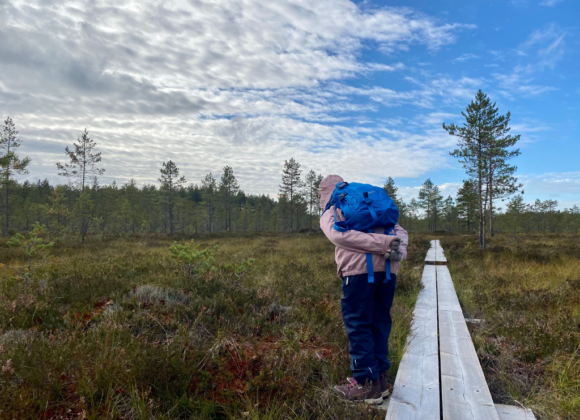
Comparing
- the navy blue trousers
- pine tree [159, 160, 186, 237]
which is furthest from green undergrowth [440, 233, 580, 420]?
pine tree [159, 160, 186, 237]

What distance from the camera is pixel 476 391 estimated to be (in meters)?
2.42

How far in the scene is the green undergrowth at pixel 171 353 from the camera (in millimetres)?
2129

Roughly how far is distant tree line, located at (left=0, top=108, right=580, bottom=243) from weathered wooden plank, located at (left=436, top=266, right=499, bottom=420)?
15159 mm

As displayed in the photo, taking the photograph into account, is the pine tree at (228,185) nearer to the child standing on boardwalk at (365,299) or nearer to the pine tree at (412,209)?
the pine tree at (412,209)

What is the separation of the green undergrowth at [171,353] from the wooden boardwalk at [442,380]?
20cm

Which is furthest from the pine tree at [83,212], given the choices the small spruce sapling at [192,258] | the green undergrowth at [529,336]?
the green undergrowth at [529,336]

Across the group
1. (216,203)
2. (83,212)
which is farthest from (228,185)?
(83,212)

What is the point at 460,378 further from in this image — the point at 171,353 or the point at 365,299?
the point at 171,353

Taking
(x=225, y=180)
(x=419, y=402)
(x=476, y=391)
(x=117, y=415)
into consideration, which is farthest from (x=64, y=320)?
(x=225, y=180)

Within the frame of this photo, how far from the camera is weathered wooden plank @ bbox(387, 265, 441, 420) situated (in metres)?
2.20

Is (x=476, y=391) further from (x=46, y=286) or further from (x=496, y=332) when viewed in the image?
(x=46, y=286)

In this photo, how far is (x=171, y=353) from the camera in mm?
2570

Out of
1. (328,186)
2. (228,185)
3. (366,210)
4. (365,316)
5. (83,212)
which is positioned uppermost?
(228,185)

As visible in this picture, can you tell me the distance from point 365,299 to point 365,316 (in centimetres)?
14
